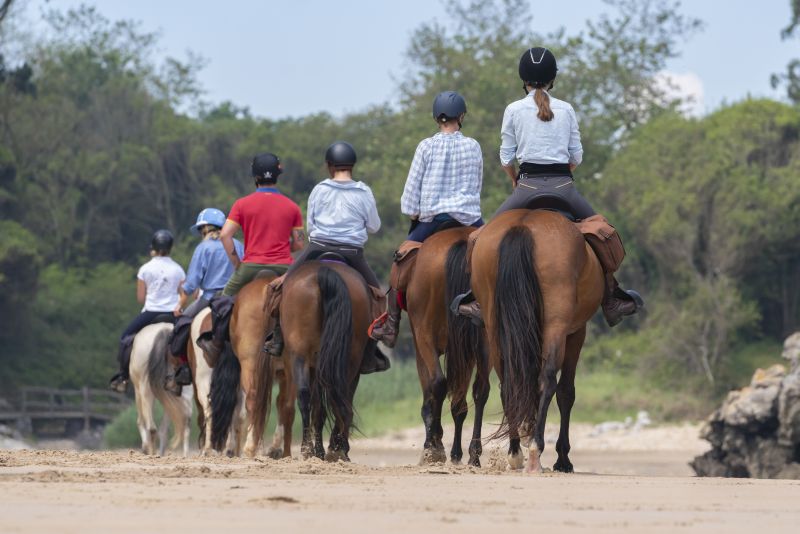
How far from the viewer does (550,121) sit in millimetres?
11117

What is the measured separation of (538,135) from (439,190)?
1444 mm

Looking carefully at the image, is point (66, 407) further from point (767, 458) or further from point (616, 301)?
point (616, 301)

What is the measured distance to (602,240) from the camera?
10750 mm

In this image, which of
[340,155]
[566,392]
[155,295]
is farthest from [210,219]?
[566,392]

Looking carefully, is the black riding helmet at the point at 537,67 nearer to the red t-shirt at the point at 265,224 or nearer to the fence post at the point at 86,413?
the red t-shirt at the point at 265,224

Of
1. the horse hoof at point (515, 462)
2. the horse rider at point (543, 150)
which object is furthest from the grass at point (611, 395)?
the horse hoof at point (515, 462)

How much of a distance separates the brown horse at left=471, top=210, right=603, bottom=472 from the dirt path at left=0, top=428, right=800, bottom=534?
1.71 feet

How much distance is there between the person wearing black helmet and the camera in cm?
1404

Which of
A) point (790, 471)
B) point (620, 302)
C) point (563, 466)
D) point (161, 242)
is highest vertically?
point (161, 242)

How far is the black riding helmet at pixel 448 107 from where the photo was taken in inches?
495

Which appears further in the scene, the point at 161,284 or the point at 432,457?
the point at 161,284

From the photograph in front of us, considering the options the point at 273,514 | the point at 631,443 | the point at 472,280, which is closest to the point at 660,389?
the point at 631,443

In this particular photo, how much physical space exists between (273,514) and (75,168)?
51813 mm

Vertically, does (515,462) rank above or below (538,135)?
below
